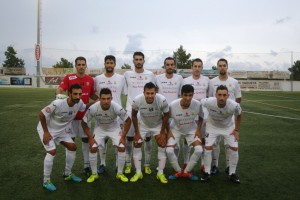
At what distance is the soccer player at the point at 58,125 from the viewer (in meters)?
4.61

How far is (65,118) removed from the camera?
4.89 metres

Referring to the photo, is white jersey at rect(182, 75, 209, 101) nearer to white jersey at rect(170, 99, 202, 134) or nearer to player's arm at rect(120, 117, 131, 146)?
white jersey at rect(170, 99, 202, 134)

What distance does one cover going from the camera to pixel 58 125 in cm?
487

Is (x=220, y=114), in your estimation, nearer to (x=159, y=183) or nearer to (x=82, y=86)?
(x=159, y=183)

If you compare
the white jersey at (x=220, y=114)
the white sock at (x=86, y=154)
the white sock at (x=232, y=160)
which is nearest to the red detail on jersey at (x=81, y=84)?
the white sock at (x=86, y=154)

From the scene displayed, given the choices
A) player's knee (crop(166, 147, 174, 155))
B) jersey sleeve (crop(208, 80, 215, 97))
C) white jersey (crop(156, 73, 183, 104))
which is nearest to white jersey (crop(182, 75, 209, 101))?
jersey sleeve (crop(208, 80, 215, 97))

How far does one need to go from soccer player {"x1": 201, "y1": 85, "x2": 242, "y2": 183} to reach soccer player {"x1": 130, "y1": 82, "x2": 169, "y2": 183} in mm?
753

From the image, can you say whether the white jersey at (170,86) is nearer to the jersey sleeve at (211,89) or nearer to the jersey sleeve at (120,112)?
the jersey sleeve at (211,89)

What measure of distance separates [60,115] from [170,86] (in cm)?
221

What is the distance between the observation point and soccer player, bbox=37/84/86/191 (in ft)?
15.1

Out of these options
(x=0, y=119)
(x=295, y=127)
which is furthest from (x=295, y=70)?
(x=0, y=119)

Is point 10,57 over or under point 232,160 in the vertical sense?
over

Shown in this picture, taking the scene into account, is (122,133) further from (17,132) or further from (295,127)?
(295,127)

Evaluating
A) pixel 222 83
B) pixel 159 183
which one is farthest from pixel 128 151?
pixel 222 83
